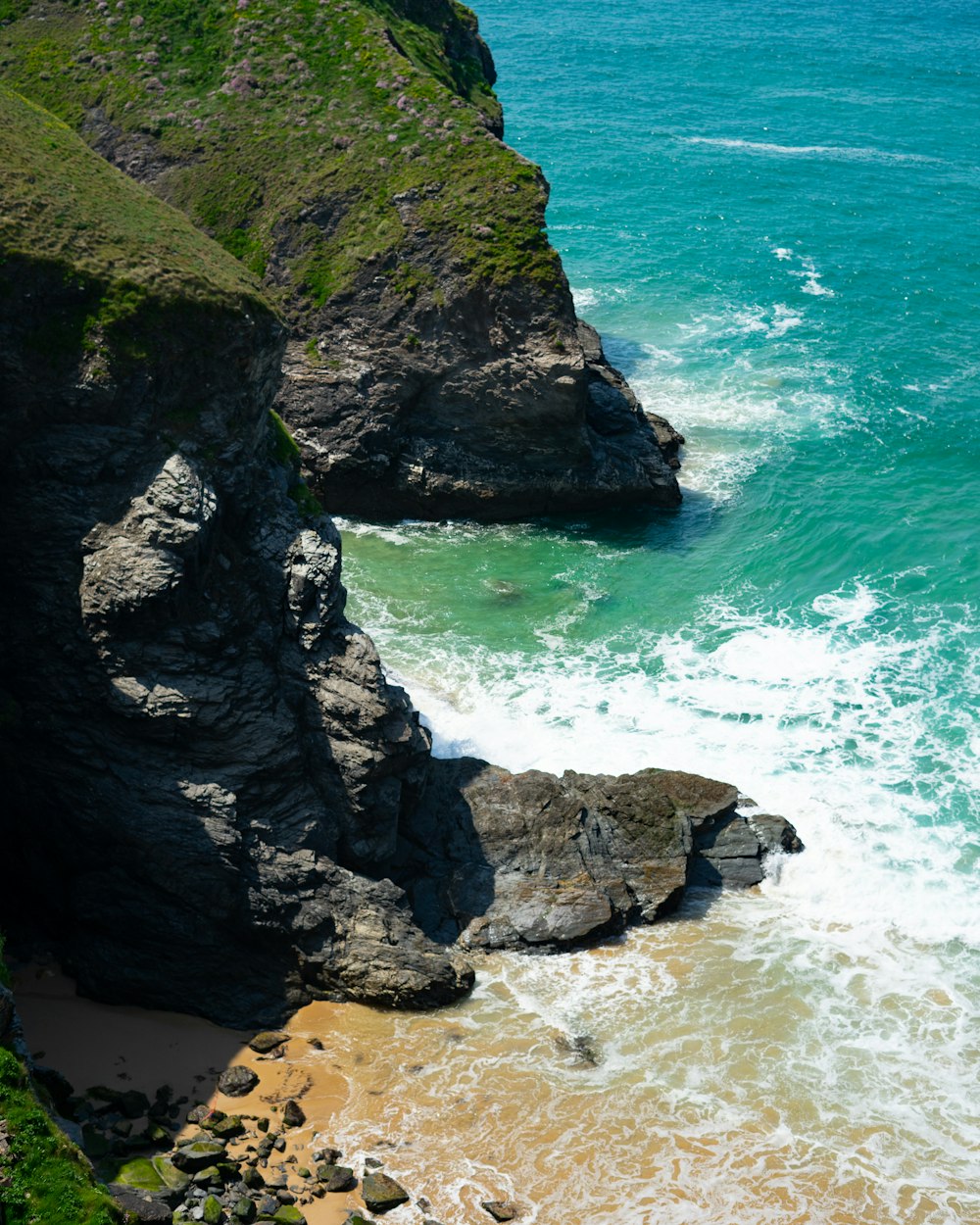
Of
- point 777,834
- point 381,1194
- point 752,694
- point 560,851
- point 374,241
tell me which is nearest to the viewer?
point 381,1194

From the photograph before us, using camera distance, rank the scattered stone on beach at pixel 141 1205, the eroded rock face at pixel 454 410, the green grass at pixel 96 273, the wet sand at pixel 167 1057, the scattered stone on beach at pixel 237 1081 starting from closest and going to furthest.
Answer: the scattered stone on beach at pixel 141 1205, the wet sand at pixel 167 1057, the scattered stone on beach at pixel 237 1081, the green grass at pixel 96 273, the eroded rock face at pixel 454 410

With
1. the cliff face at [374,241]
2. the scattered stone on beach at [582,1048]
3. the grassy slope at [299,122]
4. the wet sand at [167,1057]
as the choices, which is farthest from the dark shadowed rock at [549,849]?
the grassy slope at [299,122]

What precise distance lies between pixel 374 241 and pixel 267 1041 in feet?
112

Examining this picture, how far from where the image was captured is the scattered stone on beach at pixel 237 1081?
89.6ft

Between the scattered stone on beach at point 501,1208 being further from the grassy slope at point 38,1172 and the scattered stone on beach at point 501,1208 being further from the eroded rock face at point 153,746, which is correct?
the grassy slope at point 38,1172

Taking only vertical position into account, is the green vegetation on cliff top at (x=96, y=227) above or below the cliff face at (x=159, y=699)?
above

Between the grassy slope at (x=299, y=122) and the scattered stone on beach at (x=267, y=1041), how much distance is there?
30463 mm

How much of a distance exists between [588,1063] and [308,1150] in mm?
6324

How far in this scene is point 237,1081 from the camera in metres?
27.5

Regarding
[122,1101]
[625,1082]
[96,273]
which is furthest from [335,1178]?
[96,273]

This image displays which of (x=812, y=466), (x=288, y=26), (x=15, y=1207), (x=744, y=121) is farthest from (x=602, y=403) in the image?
(x=744, y=121)

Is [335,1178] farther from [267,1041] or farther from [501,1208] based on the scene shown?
[267,1041]

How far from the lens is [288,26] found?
61.0m

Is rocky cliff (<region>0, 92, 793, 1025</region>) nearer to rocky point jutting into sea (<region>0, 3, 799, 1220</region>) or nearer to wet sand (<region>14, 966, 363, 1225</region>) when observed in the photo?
rocky point jutting into sea (<region>0, 3, 799, 1220</region>)
